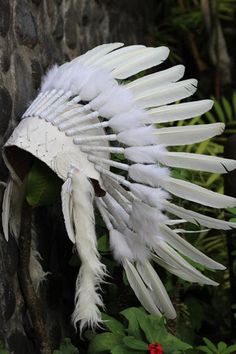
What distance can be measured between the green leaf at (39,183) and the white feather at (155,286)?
0.30 metres

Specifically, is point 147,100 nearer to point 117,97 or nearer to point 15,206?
point 117,97

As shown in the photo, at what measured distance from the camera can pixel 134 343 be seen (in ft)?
5.13

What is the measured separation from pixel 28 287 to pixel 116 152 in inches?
16.9

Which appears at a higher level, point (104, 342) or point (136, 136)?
point (136, 136)

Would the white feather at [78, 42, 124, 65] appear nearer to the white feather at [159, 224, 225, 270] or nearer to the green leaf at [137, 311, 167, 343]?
the white feather at [159, 224, 225, 270]

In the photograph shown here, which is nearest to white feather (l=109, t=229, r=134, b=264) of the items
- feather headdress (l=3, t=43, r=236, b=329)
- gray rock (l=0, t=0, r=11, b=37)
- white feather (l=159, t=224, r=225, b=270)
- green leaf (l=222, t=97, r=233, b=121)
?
feather headdress (l=3, t=43, r=236, b=329)

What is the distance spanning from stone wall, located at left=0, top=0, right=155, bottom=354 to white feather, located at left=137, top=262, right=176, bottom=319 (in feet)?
1.03

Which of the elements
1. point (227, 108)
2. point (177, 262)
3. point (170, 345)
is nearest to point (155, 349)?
point (170, 345)

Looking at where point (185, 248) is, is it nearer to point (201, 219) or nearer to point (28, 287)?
point (201, 219)

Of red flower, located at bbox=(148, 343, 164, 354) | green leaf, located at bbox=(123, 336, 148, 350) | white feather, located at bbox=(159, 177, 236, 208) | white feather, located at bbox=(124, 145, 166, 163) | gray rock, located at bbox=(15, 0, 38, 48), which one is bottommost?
red flower, located at bbox=(148, 343, 164, 354)

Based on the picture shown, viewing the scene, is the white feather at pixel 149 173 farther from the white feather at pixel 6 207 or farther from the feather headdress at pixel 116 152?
the white feather at pixel 6 207

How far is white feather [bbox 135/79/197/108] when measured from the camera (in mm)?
1639

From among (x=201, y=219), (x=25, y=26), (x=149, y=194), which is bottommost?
(x=201, y=219)

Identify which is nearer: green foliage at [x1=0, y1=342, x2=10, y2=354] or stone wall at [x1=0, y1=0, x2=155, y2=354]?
green foliage at [x1=0, y1=342, x2=10, y2=354]
